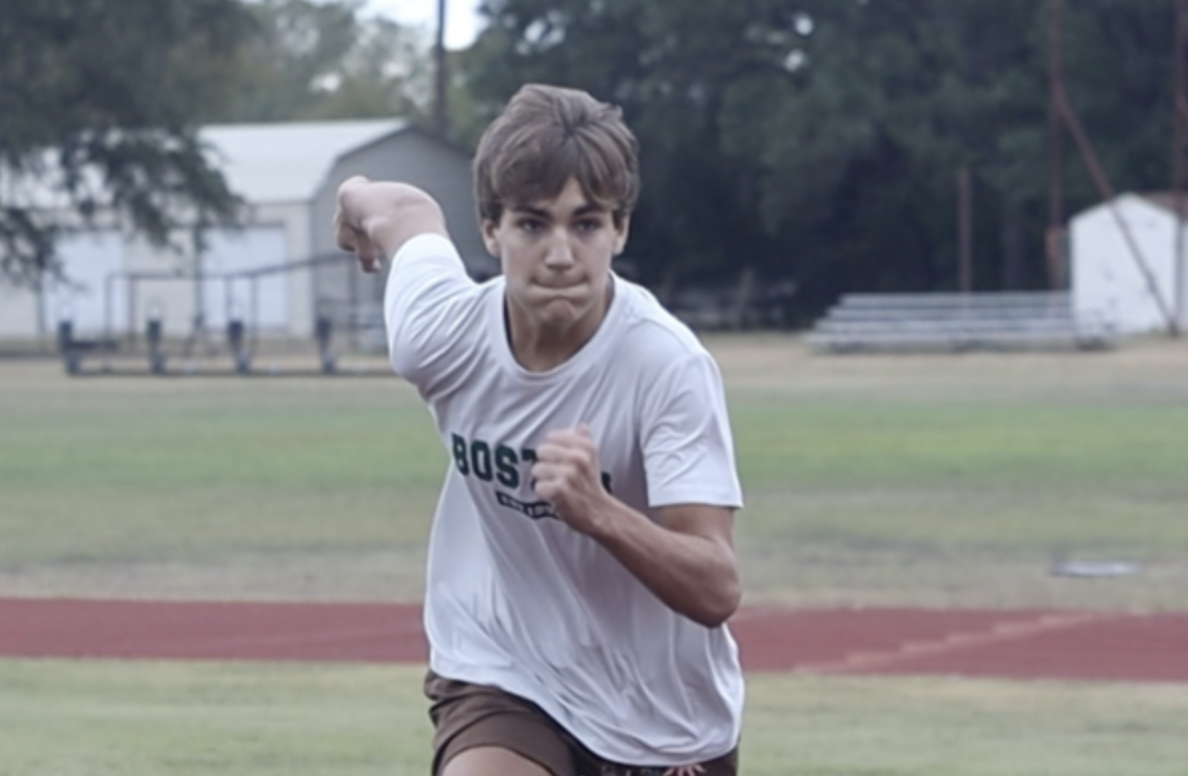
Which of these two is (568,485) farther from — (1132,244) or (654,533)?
(1132,244)

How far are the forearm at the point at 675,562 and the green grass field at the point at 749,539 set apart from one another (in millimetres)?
4603

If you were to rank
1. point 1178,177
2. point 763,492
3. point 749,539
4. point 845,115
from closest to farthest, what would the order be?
point 749,539 < point 763,492 < point 1178,177 < point 845,115

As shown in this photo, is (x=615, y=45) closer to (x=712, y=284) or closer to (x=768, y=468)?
(x=712, y=284)

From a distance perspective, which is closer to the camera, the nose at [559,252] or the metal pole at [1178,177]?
the nose at [559,252]

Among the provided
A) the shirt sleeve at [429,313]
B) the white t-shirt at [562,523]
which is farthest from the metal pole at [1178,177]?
the white t-shirt at [562,523]

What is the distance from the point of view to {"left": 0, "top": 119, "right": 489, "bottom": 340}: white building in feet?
215

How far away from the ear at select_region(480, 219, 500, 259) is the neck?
108 millimetres

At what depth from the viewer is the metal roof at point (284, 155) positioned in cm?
6762

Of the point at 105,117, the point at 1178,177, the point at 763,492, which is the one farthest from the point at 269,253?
the point at 763,492

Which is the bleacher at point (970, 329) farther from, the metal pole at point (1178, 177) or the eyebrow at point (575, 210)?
the eyebrow at point (575, 210)

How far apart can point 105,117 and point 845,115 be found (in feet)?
62.8

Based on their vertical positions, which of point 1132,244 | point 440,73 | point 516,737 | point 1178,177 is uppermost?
point 440,73

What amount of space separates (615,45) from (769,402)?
3366 cm

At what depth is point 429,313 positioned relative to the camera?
4551mm
